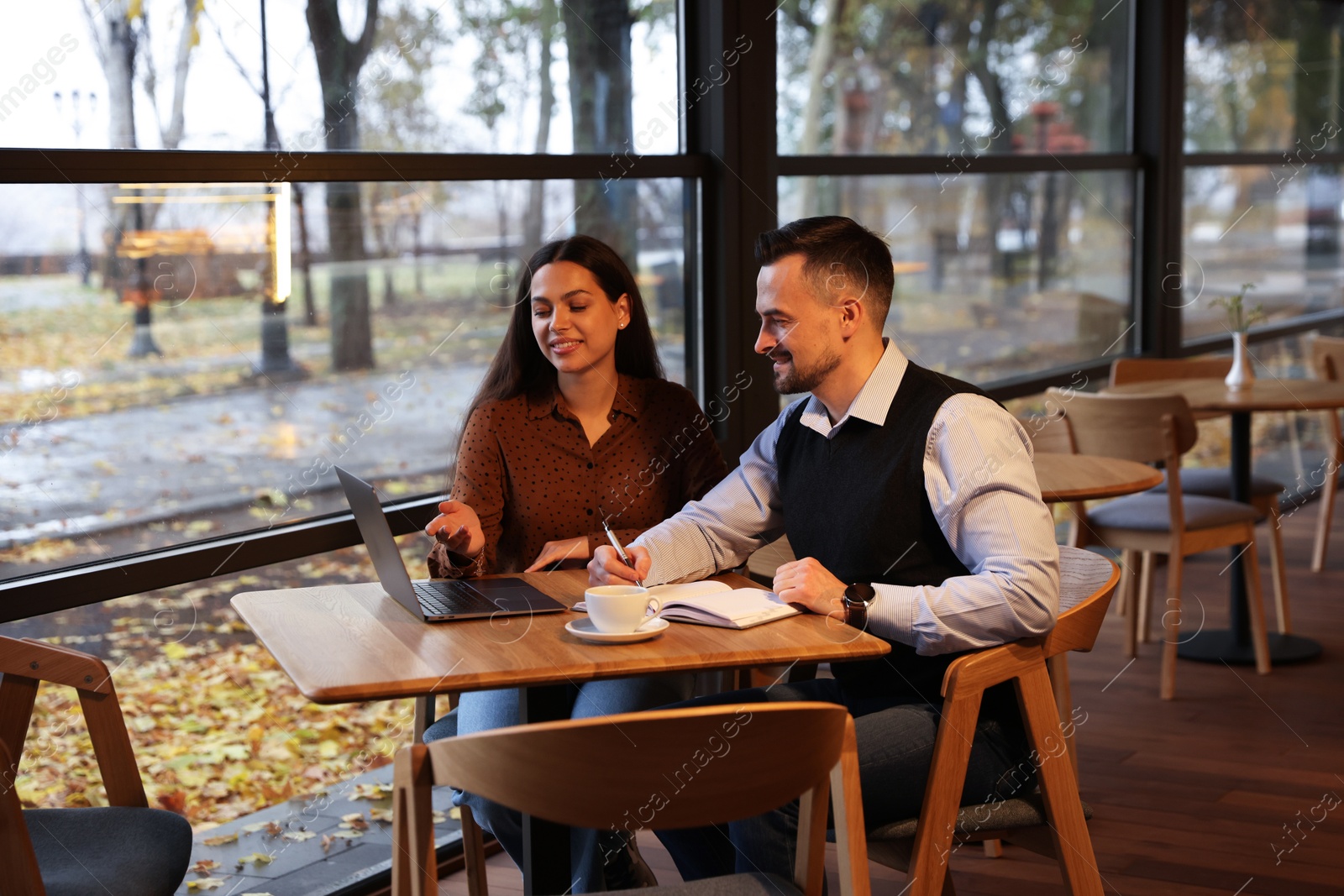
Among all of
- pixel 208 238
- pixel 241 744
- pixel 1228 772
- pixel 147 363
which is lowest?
pixel 1228 772

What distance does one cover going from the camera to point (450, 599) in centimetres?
204

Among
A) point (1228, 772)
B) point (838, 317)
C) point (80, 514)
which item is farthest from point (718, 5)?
point (1228, 772)

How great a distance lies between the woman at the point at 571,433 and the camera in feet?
8.30

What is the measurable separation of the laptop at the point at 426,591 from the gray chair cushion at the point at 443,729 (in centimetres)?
28

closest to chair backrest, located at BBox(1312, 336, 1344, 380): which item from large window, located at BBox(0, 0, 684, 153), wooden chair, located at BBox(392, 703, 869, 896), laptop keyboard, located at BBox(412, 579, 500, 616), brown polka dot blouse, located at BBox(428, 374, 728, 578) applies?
large window, located at BBox(0, 0, 684, 153)

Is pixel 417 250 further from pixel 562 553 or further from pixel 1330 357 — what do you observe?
pixel 1330 357

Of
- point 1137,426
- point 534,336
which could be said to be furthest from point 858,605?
point 1137,426

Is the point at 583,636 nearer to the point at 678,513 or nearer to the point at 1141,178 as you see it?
the point at 678,513

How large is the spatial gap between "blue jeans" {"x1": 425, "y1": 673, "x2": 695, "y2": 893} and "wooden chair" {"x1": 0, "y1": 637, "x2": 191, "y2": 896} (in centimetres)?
46

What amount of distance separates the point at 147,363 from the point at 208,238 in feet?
0.83

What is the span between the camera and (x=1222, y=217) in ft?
20.2

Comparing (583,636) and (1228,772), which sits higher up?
(583,636)

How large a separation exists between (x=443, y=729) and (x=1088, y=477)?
1.75 metres

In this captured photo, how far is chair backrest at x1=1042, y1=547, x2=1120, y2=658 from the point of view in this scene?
186 centimetres
